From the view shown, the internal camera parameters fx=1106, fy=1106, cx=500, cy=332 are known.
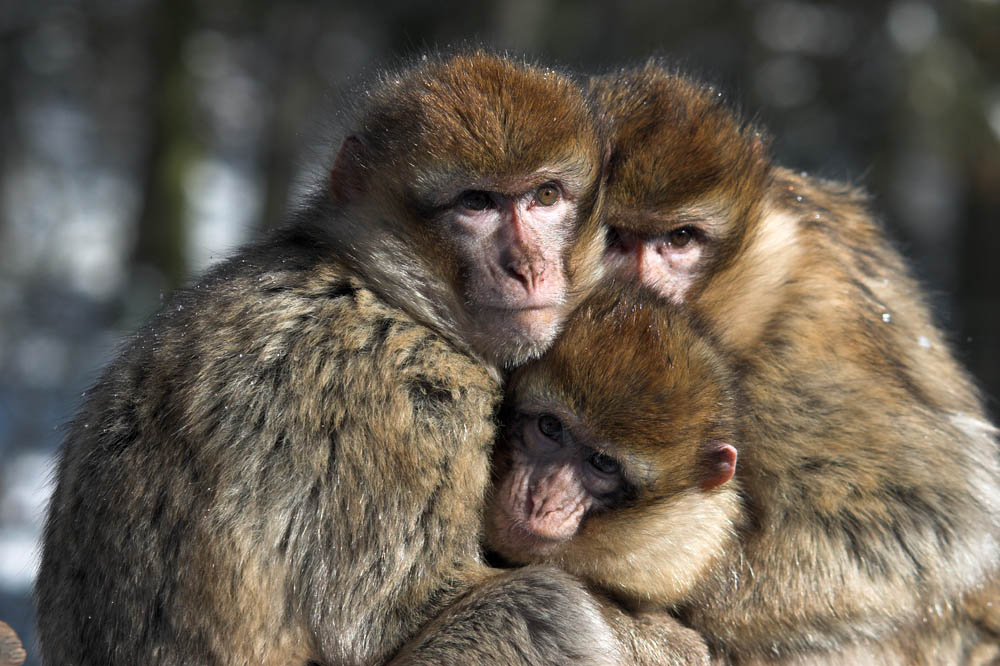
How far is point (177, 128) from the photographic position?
35.2 ft

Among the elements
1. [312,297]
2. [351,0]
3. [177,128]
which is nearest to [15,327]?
[177,128]

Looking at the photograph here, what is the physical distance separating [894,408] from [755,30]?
985 cm

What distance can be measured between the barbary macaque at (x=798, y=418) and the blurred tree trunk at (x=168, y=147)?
7566mm

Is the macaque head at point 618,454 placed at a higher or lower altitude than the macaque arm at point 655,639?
higher

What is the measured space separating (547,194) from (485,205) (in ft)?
0.56

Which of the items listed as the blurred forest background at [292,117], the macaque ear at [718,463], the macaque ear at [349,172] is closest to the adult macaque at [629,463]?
the macaque ear at [718,463]

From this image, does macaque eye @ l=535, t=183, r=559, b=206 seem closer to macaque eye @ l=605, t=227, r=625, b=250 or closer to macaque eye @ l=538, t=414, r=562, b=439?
macaque eye @ l=605, t=227, r=625, b=250

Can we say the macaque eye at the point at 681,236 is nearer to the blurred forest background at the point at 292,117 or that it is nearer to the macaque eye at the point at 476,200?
the macaque eye at the point at 476,200

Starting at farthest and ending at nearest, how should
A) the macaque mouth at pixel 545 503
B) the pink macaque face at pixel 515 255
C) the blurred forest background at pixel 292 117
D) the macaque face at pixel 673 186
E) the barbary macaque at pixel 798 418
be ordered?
1. the blurred forest background at pixel 292 117
2. the macaque face at pixel 673 186
3. the barbary macaque at pixel 798 418
4. the pink macaque face at pixel 515 255
5. the macaque mouth at pixel 545 503

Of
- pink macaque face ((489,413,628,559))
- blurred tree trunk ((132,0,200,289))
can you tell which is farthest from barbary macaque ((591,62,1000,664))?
blurred tree trunk ((132,0,200,289))

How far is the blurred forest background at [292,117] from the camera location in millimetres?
9891

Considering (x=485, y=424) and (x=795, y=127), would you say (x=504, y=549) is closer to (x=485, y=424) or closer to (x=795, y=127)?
(x=485, y=424)

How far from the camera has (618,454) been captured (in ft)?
9.04

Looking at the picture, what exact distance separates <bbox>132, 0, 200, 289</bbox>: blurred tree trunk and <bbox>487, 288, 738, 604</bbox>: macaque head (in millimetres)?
7914
